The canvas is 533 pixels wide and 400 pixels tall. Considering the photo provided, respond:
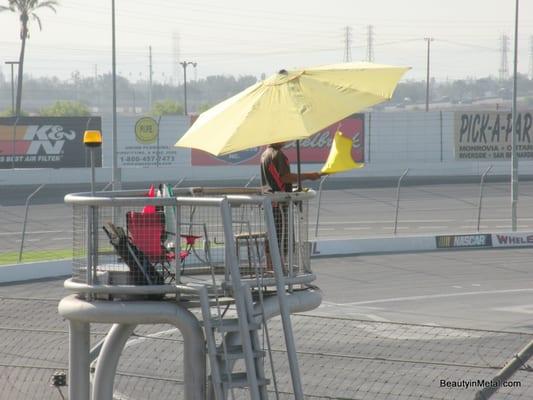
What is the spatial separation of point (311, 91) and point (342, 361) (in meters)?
7.08

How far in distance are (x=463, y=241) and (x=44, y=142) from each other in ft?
69.4

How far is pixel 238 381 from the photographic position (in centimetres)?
730

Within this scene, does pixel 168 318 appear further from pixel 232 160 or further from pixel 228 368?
pixel 232 160

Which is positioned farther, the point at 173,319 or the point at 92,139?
the point at 92,139

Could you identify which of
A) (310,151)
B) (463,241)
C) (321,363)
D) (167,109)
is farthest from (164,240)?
(167,109)

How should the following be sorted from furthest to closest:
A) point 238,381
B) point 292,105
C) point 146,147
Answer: point 146,147 → point 292,105 → point 238,381


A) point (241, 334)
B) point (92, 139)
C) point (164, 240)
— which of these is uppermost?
point (92, 139)

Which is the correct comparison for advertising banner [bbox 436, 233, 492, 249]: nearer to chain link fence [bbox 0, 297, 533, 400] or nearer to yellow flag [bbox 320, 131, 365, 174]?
chain link fence [bbox 0, 297, 533, 400]

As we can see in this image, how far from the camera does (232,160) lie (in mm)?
46656

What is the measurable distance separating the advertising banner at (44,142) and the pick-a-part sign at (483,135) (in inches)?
661

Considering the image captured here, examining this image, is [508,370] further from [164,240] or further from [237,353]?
[164,240]

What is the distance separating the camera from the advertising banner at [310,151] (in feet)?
Result: 153

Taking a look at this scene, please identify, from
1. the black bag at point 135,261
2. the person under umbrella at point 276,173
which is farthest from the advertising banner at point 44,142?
the black bag at point 135,261

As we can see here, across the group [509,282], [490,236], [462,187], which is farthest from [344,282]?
[462,187]
